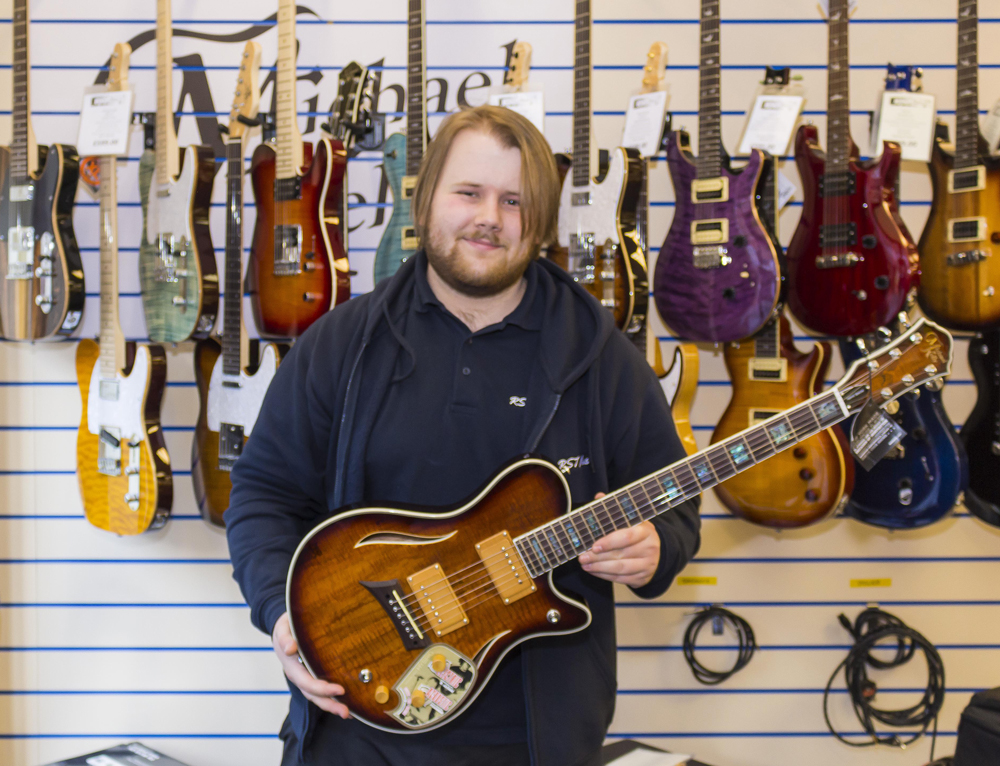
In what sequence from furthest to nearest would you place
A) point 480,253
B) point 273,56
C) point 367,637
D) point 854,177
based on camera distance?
point 273,56
point 854,177
point 480,253
point 367,637

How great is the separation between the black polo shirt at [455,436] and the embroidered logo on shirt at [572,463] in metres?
0.09

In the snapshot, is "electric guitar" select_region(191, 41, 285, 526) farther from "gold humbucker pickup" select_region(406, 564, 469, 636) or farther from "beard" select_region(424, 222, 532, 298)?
"gold humbucker pickup" select_region(406, 564, 469, 636)

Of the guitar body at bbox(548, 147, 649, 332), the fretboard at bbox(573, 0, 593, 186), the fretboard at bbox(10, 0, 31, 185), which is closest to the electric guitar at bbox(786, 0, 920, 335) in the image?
the guitar body at bbox(548, 147, 649, 332)

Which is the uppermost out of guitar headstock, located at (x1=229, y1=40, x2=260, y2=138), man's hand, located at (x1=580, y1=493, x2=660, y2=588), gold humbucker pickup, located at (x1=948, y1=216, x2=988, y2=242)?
guitar headstock, located at (x1=229, y1=40, x2=260, y2=138)

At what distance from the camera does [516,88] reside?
2.44m

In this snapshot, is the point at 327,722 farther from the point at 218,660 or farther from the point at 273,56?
the point at 273,56

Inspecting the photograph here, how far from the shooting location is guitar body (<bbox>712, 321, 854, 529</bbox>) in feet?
7.63

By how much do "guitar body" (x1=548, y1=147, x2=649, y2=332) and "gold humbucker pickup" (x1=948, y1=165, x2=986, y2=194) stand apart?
893 millimetres

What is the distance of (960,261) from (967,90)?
51 centimetres

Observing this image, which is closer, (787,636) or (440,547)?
(440,547)

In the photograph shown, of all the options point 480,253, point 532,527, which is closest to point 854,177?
point 480,253

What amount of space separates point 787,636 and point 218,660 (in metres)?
2.02

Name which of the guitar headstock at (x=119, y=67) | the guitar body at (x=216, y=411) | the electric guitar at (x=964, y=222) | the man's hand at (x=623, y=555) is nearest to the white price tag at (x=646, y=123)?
the electric guitar at (x=964, y=222)

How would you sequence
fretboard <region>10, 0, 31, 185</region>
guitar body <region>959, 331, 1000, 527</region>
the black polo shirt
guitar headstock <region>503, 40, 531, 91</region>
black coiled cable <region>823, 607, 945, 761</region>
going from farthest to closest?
black coiled cable <region>823, 607, 945, 761</region> < fretboard <region>10, 0, 31, 185</region> < guitar headstock <region>503, 40, 531, 91</region> < guitar body <region>959, 331, 1000, 527</region> < the black polo shirt
